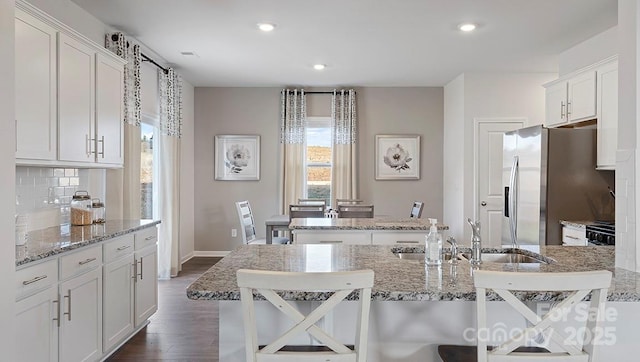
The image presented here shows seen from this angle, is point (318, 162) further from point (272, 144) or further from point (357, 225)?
point (357, 225)

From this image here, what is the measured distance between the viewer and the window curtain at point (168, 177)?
5.36m

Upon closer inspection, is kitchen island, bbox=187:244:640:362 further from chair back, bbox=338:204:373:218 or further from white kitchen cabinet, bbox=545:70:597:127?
white kitchen cabinet, bbox=545:70:597:127

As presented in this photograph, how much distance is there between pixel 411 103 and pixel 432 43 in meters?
2.24

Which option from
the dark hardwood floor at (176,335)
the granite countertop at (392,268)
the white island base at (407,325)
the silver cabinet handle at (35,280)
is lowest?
the dark hardwood floor at (176,335)

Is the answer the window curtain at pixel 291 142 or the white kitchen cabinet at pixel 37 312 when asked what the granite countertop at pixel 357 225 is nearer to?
the white kitchen cabinet at pixel 37 312

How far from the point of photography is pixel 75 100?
9.58 ft

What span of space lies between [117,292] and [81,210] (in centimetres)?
73

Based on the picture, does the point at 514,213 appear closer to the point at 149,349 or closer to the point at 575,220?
the point at 575,220

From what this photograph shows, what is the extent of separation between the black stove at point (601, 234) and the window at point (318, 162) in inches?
155

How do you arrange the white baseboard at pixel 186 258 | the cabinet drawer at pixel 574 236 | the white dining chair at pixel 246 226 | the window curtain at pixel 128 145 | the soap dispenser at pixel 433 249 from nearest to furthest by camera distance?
the soap dispenser at pixel 433 249 < the cabinet drawer at pixel 574 236 < the window curtain at pixel 128 145 < the white dining chair at pixel 246 226 < the white baseboard at pixel 186 258

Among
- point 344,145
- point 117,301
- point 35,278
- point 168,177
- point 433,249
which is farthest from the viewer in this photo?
point 344,145

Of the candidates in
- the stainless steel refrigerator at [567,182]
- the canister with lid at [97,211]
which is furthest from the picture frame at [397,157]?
the canister with lid at [97,211]

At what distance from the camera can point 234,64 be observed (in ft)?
17.7

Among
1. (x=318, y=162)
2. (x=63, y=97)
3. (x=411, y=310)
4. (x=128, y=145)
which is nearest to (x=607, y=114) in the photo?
(x=411, y=310)
